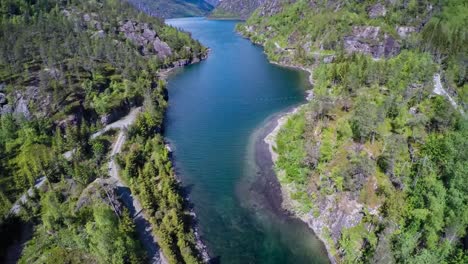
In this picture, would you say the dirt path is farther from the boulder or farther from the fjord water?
the boulder

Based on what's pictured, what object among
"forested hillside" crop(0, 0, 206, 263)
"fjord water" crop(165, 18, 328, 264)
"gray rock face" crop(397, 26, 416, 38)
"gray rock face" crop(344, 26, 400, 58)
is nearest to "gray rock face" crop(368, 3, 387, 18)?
"gray rock face" crop(397, 26, 416, 38)

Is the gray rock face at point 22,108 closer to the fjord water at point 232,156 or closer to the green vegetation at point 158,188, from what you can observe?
the green vegetation at point 158,188

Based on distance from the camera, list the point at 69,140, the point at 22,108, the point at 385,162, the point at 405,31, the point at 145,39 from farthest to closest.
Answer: the point at 145,39 < the point at 405,31 < the point at 22,108 < the point at 69,140 < the point at 385,162

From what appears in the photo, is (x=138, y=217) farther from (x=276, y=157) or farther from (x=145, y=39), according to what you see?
(x=145, y=39)

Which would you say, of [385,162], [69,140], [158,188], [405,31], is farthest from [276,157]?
[405,31]

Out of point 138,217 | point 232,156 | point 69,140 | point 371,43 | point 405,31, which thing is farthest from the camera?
point 405,31

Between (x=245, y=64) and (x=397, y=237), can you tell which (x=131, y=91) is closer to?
(x=245, y=64)

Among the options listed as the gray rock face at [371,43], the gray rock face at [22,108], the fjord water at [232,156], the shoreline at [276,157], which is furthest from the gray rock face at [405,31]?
the gray rock face at [22,108]
